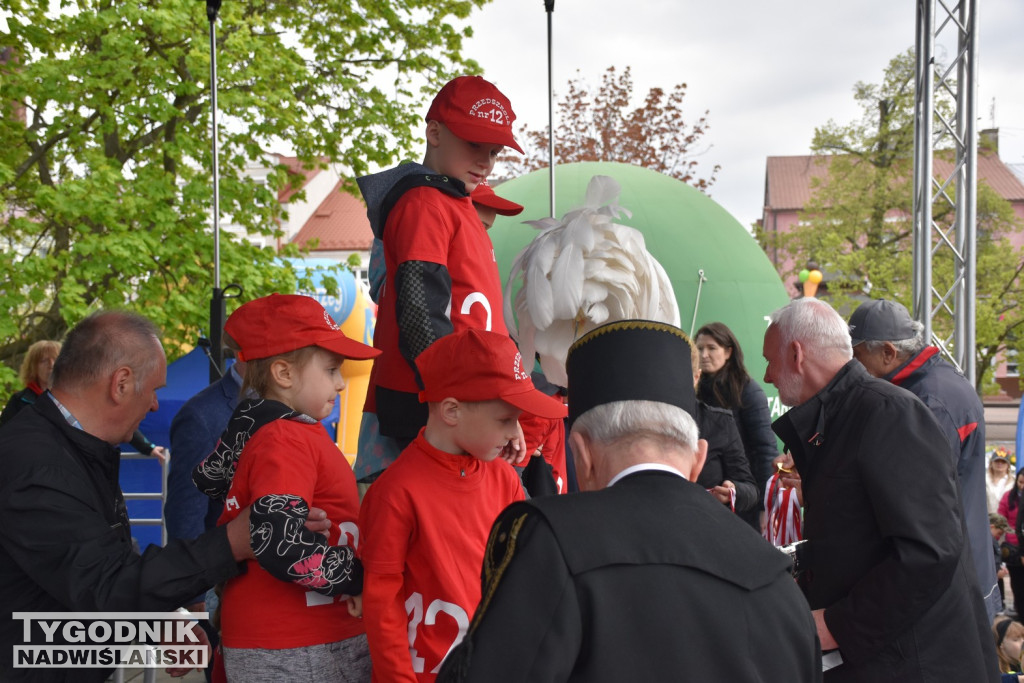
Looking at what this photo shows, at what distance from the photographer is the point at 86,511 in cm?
221

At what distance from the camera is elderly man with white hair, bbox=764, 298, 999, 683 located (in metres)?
2.58

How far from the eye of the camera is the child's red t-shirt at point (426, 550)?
2.21 meters

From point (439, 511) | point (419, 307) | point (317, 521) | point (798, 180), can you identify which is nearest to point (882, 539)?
point (439, 511)

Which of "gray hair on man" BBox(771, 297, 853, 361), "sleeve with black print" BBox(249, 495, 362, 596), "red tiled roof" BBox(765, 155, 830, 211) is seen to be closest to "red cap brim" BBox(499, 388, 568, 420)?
"sleeve with black print" BBox(249, 495, 362, 596)

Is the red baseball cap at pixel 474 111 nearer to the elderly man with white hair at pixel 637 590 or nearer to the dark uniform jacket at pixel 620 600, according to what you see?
the elderly man with white hair at pixel 637 590

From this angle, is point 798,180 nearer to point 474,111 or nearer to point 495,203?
point 495,203

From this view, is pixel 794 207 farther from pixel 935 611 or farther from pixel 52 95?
pixel 935 611

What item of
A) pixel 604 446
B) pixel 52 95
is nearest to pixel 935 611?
pixel 604 446

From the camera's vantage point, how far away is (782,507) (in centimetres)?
475

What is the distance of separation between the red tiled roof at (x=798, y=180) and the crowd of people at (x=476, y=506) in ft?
142

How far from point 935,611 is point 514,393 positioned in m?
1.43

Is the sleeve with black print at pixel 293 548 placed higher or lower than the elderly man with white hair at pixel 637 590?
lower

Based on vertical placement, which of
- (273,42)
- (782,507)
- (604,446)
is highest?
(273,42)

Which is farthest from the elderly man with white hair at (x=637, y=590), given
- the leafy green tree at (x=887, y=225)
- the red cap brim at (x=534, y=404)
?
the leafy green tree at (x=887, y=225)
